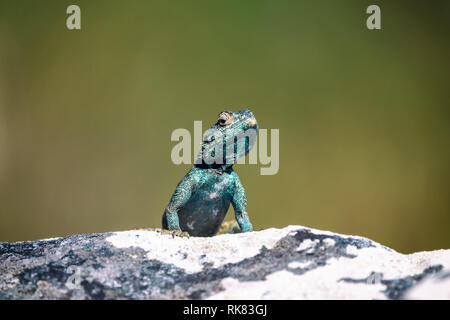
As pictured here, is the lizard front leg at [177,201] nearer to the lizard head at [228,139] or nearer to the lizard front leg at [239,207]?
the lizard head at [228,139]

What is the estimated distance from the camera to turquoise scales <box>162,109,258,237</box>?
3.02 metres

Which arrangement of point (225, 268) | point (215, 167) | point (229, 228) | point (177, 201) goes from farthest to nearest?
point (229, 228)
point (215, 167)
point (177, 201)
point (225, 268)

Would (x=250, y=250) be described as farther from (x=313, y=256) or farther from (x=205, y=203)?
(x=205, y=203)

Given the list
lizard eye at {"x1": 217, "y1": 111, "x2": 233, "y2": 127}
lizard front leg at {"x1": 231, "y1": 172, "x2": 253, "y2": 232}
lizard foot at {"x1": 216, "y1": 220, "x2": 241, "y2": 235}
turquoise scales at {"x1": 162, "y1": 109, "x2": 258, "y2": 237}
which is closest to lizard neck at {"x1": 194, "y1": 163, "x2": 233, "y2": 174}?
turquoise scales at {"x1": 162, "y1": 109, "x2": 258, "y2": 237}

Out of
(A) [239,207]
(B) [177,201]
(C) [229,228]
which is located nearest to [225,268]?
(B) [177,201]

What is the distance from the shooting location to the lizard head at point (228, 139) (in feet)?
9.91

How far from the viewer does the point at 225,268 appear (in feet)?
6.83

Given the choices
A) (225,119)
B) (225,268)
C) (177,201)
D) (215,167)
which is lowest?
(225,268)

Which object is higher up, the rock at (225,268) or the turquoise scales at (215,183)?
the turquoise scales at (215,183)

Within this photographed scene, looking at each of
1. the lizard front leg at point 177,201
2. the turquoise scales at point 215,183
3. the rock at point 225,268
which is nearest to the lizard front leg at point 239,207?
the turquoise scales at point 215,183

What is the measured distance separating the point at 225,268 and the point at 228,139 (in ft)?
3.71

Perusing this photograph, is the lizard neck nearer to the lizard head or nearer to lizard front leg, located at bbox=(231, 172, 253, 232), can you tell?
the lizard head

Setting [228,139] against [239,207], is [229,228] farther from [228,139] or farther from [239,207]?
[228,139]
